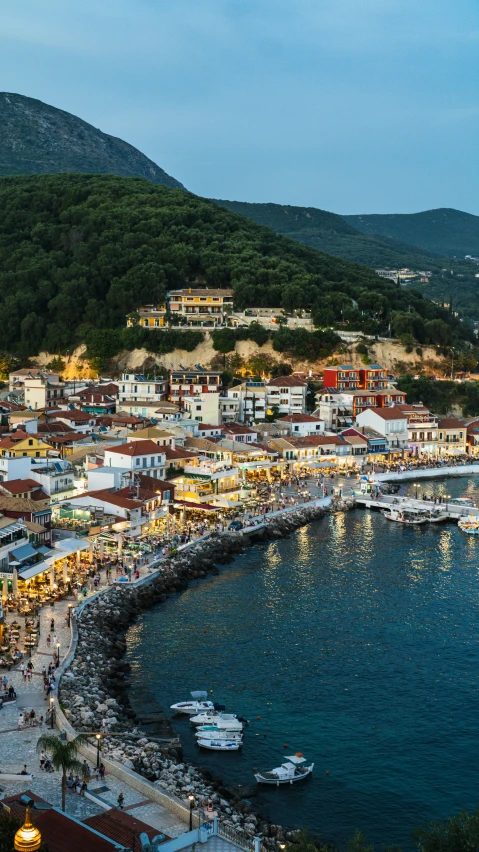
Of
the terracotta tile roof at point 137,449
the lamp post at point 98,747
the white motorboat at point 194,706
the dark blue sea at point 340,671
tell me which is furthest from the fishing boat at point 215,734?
the terracotta tile roof at point 137,449

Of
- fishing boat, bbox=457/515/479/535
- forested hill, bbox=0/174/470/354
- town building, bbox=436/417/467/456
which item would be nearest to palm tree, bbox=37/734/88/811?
fishing boat, bbox=457/515/479/535

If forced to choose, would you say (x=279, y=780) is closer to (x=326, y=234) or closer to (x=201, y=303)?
(x=201, y=303)

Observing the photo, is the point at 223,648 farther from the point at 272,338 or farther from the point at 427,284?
the point at 427,284

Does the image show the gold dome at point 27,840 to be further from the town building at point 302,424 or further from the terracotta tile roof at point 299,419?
the terracotta tile roof at point 299,419

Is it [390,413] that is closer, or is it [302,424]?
[302,424]

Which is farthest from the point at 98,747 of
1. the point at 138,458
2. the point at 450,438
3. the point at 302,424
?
the point at 450,438

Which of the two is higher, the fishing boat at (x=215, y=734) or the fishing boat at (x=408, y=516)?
the fishing boat at (x=408, y=516)

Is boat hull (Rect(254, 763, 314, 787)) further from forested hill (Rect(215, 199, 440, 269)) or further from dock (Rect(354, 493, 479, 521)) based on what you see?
forested hill (Rect(215, 199, 440, 269))
